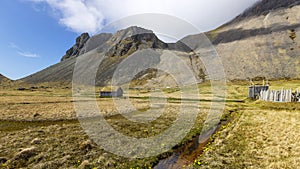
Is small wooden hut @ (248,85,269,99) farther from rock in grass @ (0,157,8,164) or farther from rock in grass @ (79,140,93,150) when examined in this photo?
rock in grass @ (0,157,8,164)

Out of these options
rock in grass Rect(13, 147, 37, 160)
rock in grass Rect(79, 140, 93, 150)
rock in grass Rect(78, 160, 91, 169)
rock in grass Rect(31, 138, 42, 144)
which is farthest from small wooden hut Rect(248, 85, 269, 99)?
rock in grass Rect(13, 147, 37, 160)

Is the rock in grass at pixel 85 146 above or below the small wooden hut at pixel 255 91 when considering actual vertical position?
below

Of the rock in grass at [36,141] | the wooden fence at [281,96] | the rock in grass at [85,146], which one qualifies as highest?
the wooden fence at [281,96]

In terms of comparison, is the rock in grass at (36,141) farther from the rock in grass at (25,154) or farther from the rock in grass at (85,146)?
the rock in grass at (85,146)

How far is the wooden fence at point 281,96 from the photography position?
1518 inches

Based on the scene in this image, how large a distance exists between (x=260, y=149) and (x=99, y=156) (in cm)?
1274

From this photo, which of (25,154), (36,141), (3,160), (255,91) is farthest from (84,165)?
(255,91)

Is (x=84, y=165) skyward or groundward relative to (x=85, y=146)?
groundward

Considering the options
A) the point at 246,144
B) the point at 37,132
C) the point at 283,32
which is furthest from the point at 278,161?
the point at 283,32

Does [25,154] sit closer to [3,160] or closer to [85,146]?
[3,160]

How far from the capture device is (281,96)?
4119 centimetres

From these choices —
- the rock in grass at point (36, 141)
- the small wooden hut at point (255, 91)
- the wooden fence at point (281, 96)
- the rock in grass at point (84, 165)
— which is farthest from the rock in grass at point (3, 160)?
the small wooden hut at point (255, 91)

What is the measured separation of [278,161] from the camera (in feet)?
44.4

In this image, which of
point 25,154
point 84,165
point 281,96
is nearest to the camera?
point 84,165
